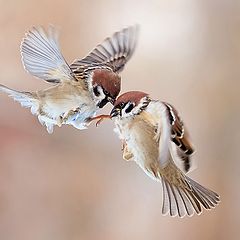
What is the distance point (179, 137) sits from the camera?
34 centimetres

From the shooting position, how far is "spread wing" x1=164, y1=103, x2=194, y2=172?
0.32 m

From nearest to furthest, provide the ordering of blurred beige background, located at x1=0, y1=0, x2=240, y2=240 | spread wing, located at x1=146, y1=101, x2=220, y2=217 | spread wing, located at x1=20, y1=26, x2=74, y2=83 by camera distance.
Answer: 1. spread wing, located at x1=146, y1=101, x2=220, y2=217
2. spread wing, located at x1=20, y1=26, x2=74, y2=83
3. blurred beige background, located at x1=0, y1=0, x2=240, y2=240

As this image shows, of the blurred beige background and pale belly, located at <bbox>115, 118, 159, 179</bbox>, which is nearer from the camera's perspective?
Answer: pale belly, located at <bbox>115, 118, 159, 179</bbox>

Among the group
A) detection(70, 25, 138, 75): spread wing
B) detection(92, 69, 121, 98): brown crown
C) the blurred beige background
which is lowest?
the blurred beige background

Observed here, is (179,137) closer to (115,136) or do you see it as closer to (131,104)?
(131,104)

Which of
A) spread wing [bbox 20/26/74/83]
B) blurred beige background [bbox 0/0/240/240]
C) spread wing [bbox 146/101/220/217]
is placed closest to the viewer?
spread wing [bbox 146/101/220/217]

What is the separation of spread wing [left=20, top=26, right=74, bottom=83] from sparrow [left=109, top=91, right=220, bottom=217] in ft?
0.22

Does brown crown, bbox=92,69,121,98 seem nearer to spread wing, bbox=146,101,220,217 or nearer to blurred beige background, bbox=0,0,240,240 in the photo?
spread wing, bbox=146,101,220,217

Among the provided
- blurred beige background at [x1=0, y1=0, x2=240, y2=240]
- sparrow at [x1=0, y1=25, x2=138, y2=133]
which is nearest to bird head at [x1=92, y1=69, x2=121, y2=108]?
sparrow at [x1=0, y1=25, x2=138, y2=133]

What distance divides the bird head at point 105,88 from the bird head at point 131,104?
26 mm

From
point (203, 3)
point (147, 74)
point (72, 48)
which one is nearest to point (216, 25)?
point (203, 3)

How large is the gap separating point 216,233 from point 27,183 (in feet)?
1.08

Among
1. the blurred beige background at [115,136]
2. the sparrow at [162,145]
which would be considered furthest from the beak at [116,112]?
the blurred beige background at [115,136]

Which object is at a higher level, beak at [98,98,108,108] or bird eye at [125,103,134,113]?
bird eye at [125,103,134,113]
